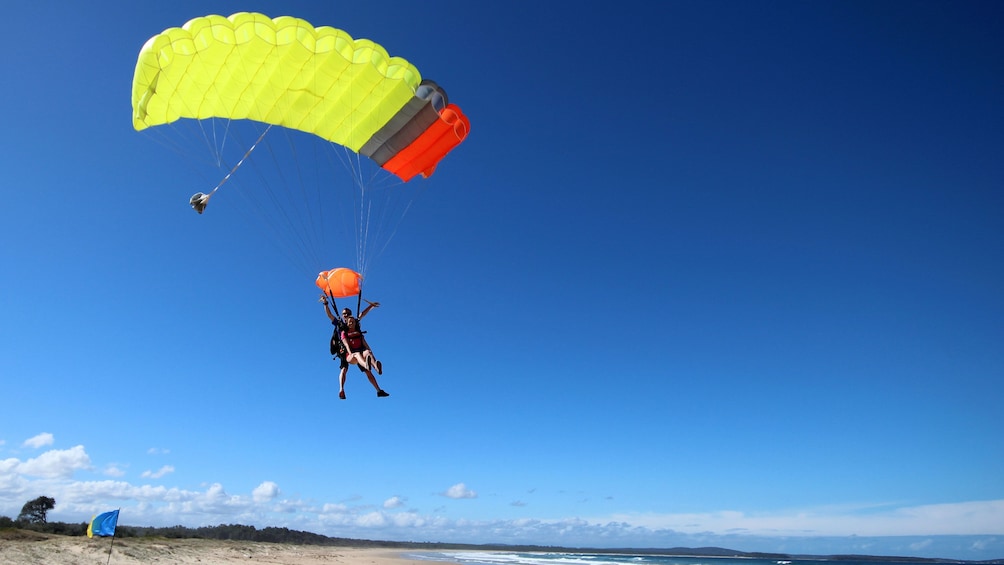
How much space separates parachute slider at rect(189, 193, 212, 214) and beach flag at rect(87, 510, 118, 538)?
702 centimetres

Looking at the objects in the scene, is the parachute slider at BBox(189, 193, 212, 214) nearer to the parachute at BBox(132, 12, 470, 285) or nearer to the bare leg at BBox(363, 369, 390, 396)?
the parachute at BBox(132, 12, 470, 285)

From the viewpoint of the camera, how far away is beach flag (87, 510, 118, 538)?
11.2m

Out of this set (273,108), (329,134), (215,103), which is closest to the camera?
(215,103)

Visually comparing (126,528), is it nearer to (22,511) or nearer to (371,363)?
(22,511)

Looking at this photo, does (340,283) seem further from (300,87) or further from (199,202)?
(300,87)

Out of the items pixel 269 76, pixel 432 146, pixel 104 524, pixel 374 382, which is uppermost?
pixel 269 76

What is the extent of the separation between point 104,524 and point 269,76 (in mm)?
9642

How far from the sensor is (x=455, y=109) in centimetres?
998

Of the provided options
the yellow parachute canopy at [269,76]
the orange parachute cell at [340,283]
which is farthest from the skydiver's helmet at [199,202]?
the orange parachute cell at [340,283]

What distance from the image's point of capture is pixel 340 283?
10.1 metres

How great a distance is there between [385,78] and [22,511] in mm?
30227

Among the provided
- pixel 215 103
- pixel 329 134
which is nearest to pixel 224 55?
pixel 215 103

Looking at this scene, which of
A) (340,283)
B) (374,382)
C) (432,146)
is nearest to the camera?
(374,382)

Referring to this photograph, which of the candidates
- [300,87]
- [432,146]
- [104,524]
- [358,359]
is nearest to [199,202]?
[300,87]
